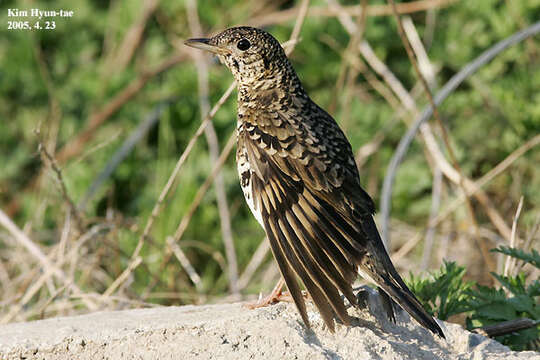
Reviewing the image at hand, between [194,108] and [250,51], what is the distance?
3.32m

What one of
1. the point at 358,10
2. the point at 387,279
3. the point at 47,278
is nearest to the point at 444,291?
the point at 387,279

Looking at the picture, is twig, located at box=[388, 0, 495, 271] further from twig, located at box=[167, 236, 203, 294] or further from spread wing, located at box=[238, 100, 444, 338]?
twig, located at box=[167, 236, 203, 294]

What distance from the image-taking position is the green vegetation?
6.62 meters

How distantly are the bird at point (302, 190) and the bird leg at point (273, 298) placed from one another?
275 millimetres

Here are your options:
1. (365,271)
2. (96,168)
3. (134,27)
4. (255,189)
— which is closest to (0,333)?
(255,189)

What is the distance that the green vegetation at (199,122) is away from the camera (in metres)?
6.62

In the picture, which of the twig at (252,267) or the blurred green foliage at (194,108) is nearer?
the twig at (252,267)

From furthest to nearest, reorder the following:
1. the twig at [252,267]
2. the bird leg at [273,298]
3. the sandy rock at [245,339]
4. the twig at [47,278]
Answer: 1. the twig at [252,267]
2. the twig at [47,278]
3. the bird leg at [273,298]
4. the sandy rock at [245,339]

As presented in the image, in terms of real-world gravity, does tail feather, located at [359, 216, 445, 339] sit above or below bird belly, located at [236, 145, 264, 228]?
below

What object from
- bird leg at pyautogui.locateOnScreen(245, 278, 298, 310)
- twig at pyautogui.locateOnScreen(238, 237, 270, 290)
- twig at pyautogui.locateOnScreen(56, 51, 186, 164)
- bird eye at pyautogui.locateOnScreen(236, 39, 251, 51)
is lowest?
twig at pyautogui.locateOnScreen(238, 237, 270, 290)

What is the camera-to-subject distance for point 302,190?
3.80m

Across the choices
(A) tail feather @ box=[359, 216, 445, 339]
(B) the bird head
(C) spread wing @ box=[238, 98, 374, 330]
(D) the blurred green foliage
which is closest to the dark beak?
(B) the bird head

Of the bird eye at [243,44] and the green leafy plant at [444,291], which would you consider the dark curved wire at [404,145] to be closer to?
the green leafy plant at [444,291]

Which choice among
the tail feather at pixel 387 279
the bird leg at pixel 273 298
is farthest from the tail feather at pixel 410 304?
the bird leg at pixel 273 298
